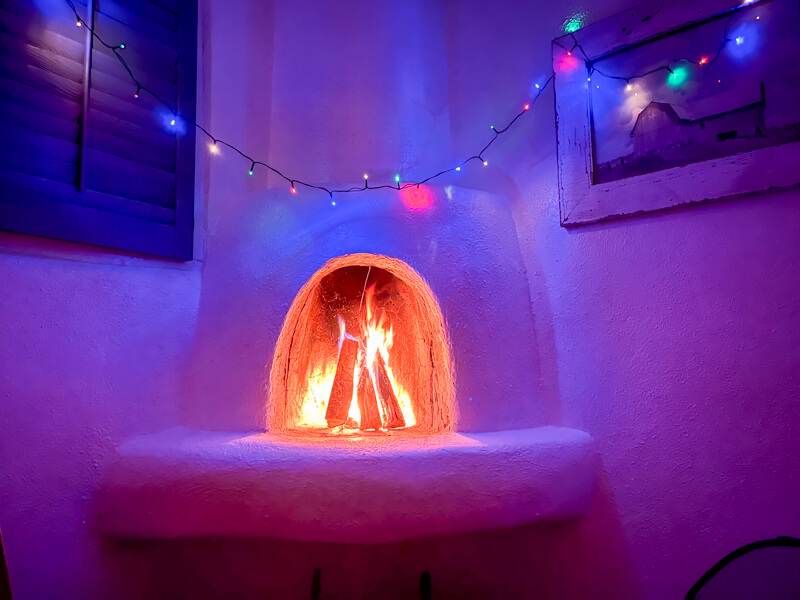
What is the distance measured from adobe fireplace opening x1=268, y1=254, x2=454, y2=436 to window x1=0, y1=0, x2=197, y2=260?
0.68m

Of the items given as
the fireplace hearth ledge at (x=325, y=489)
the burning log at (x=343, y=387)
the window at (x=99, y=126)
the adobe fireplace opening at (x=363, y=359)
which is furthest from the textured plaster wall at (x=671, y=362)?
the window at (x=99, y=126)

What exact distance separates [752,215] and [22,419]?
235 cm

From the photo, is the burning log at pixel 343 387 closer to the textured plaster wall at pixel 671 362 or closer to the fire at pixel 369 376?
the fire at pixel 369 376

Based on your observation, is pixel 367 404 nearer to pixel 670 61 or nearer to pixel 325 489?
pixel 325 489

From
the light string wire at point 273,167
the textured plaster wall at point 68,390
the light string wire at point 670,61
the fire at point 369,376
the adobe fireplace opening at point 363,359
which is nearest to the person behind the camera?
the textured plaster wall at point 68,390

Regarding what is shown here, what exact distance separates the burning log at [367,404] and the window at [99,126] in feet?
3.06

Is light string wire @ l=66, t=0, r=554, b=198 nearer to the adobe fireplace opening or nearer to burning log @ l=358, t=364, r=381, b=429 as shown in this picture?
the adobe fireplace opening

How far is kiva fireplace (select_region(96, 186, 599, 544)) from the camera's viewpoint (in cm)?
155

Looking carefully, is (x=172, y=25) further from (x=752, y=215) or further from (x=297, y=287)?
(x=752, y=215)

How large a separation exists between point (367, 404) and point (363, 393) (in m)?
0.05

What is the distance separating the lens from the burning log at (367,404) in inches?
87.2

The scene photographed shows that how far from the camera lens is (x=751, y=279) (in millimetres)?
1562

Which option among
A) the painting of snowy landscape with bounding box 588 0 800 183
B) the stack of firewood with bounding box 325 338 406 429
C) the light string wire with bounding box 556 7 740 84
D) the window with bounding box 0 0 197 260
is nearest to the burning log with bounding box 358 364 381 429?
the stack of firewood with bounding box 325 338 406 429

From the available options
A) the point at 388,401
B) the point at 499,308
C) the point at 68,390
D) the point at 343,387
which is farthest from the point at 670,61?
the point at 68,390
